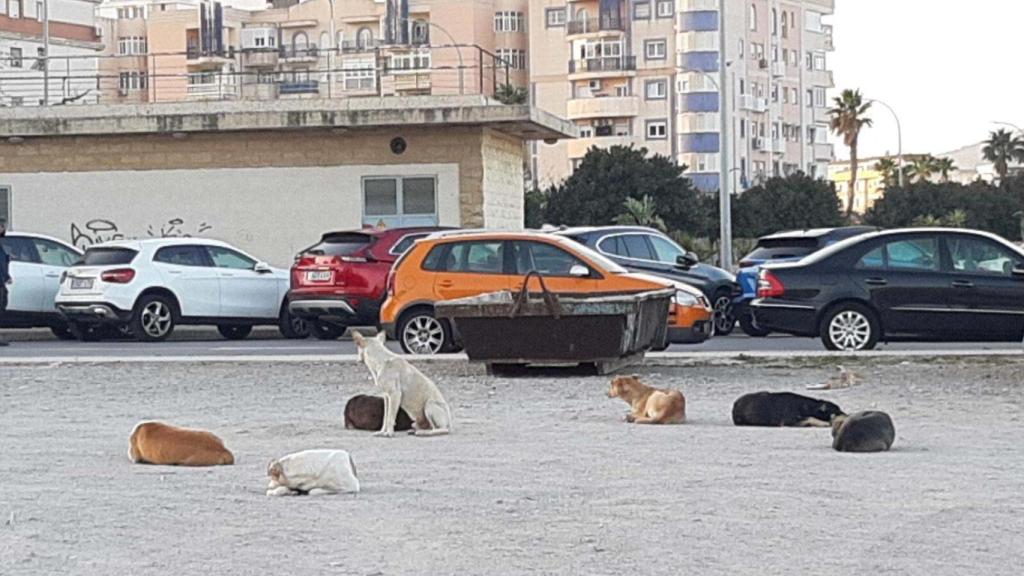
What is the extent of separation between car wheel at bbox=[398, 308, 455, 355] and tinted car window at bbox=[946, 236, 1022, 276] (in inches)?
235

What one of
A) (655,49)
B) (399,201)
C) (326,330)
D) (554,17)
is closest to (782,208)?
(655,49)

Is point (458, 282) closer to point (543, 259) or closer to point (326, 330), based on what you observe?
point (543, 259)

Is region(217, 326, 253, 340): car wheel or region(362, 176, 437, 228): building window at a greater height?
region(362, 176, 437, 228): building window

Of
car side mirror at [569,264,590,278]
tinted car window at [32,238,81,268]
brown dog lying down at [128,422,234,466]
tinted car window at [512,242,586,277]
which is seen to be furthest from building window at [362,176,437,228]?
brown dog lying down at [128,422,234,466]

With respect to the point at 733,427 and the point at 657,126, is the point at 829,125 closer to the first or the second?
the point at 657,126

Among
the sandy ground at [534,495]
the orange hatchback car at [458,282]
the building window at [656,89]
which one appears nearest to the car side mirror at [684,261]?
the orange hatchback car at [458,282]

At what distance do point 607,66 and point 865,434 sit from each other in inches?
3646

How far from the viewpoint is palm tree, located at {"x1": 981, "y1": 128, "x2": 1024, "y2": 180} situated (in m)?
111

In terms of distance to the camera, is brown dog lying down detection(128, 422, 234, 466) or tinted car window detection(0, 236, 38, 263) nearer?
brown dog lying down detection(128, 422, 234, 466)

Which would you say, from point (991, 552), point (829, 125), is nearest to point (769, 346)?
point (991, 552)

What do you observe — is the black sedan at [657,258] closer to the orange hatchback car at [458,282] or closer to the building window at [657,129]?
the orange hatchback car at [458,282]

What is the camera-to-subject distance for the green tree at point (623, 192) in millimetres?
73250

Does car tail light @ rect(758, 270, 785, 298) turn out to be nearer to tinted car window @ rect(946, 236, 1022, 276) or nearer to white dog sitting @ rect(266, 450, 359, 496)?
tinted car window @ rect(946, 236, 1022, 276)

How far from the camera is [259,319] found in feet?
89.8
